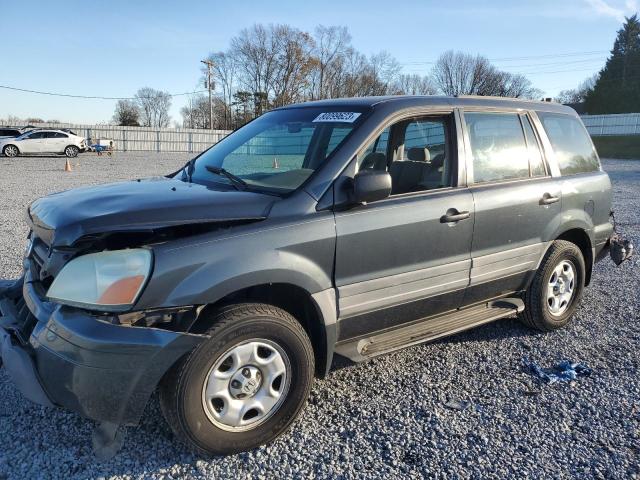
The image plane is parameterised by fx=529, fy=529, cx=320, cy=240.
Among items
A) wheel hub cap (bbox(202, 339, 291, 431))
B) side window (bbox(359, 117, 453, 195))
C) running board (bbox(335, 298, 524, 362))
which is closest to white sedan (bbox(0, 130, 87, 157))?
side window (bbox(359, 117, 453, 195))

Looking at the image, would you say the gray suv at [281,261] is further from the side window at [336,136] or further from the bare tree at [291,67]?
the bare tree at [291,67]

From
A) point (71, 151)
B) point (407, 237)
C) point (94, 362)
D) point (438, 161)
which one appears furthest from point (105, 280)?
point (71, 151)

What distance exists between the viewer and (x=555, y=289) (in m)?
4.62

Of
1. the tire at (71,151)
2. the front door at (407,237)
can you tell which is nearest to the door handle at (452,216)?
the front door at (407,237)

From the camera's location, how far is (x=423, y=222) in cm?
342

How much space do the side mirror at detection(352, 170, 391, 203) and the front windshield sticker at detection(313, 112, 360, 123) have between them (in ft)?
1.78

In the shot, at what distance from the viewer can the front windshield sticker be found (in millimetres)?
3463

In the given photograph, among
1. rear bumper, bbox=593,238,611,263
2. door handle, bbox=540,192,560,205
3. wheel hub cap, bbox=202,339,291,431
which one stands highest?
door handle, bbox=540,192,560,205

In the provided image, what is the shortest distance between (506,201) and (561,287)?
1254 mm

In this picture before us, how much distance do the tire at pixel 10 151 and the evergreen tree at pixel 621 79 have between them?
58472 mm

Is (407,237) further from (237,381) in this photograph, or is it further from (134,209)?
(134,209)

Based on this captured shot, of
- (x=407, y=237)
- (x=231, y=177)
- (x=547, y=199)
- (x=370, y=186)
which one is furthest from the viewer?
(x=547, y=199)

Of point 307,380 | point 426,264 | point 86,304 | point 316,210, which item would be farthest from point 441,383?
point 86,304

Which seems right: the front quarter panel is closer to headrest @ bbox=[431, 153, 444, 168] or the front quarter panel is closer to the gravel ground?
the gravel ground
